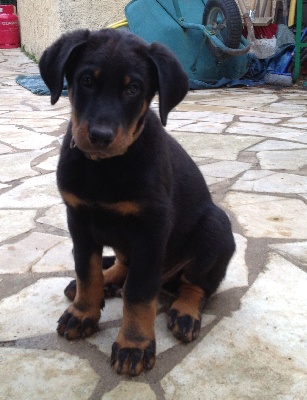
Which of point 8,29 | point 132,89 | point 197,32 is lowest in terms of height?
point 8,29

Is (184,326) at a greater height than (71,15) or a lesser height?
greater

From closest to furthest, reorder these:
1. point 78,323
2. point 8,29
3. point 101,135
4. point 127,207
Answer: point 101,135 < point 127,207 < point 78,323 < point 8,29

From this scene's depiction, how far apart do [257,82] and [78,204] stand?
6.99 metres

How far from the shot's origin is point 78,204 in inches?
73.6

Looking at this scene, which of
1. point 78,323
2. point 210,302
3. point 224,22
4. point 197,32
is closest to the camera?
point 78,323

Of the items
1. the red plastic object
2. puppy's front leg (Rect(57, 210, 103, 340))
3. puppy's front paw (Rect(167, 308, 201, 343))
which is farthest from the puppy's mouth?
the red plastic object

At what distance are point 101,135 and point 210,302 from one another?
0.95 metres

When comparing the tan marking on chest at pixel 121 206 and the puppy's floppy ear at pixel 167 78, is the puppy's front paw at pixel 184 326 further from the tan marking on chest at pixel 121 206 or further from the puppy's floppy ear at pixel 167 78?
the puppy's floppy ear at pixel 167 78

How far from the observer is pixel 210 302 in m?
2.27

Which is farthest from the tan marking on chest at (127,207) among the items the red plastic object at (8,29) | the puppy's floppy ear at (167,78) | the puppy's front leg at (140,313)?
the red plastic object at (8,29)

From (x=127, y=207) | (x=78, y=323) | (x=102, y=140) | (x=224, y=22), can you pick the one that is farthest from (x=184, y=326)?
(x=224, y=22)

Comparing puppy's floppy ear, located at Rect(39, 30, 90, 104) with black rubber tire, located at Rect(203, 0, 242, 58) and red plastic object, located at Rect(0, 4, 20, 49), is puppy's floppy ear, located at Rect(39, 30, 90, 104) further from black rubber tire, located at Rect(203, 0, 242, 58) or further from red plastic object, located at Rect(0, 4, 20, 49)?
red plastic object, located at Rect(0, 4, 20, 49)

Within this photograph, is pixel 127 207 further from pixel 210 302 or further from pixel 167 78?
pixel 210 302

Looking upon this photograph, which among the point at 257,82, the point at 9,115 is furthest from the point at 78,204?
the point at 257,82
